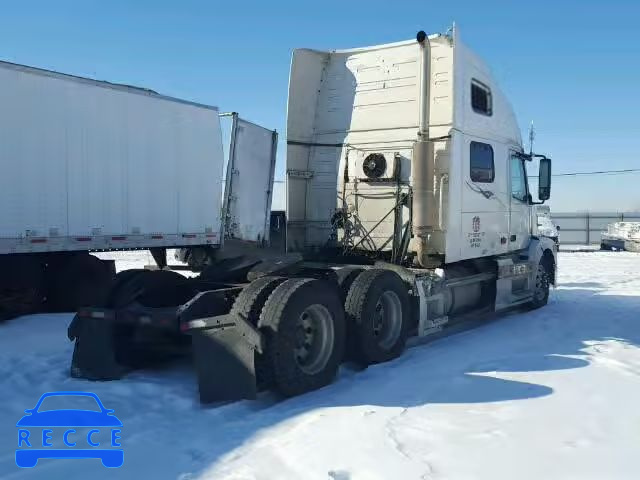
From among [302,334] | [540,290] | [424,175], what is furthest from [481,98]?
[302,334]

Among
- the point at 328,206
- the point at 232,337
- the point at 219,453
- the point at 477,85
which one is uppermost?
the point at 477,85

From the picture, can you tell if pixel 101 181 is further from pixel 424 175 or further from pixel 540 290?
pixel 540 290

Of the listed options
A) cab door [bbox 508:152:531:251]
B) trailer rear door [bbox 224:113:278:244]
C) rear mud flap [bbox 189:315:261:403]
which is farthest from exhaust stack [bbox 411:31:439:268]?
trailer rear door [bbox 224:113:278:244]

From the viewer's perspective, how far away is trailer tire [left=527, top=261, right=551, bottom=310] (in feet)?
36.0

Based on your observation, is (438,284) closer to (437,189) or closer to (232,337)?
(437,189)

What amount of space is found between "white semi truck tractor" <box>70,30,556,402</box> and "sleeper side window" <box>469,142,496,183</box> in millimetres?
19

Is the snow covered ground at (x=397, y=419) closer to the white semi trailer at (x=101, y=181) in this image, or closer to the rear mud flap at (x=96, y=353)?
the rear mud flap at (x=96, y=353)

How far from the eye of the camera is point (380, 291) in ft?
22.7

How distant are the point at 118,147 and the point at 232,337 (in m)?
6.15

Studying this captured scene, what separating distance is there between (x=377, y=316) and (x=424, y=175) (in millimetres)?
2173

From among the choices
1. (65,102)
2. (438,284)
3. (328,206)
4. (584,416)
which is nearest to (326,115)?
(328,206)

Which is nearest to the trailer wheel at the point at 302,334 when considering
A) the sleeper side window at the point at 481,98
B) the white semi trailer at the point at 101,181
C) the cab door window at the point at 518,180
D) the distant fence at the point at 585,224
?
the sleeper side window at the point at 481,98

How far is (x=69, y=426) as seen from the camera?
474 centimetres

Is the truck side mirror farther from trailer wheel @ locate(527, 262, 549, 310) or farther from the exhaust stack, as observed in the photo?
the exhaust stack
